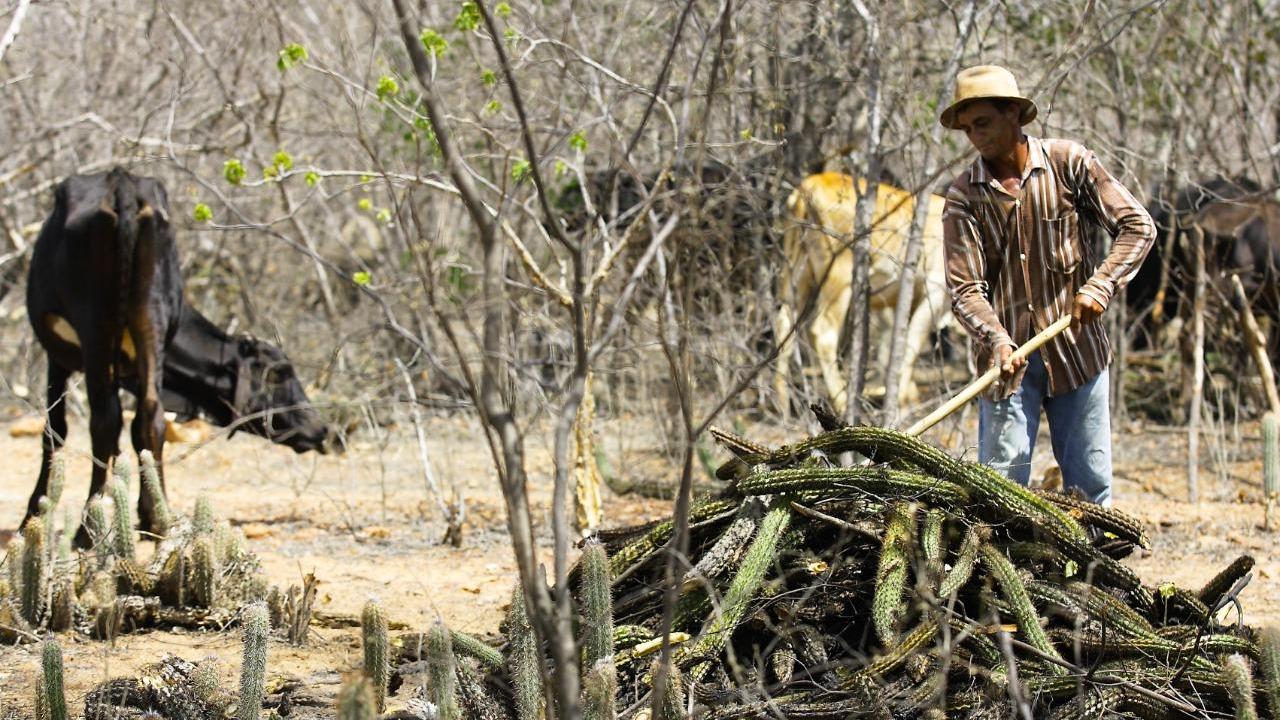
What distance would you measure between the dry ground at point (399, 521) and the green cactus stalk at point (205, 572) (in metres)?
0.17

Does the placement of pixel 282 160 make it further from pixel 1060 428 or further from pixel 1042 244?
pixel 1060 428


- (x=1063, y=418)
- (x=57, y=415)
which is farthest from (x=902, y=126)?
(x=57, y=415)

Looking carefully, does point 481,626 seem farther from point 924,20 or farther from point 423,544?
point 924,20

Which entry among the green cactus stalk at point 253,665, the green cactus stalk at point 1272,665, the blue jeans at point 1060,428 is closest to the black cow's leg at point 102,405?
the green cactus stalk at point 253,665

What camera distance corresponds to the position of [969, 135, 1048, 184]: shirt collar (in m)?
4.57

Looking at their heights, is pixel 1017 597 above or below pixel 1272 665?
above

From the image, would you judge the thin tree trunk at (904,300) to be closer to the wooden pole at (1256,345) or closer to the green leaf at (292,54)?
the green leaf at (292,54)

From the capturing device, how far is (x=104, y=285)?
749 centimetres

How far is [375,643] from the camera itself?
359 cm

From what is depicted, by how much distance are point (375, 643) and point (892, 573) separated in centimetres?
143

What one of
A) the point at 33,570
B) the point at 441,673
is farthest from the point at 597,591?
the point at 33,570

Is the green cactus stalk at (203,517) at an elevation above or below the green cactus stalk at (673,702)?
above

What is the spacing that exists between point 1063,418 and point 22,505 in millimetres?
6801

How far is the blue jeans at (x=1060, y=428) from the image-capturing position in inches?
183
